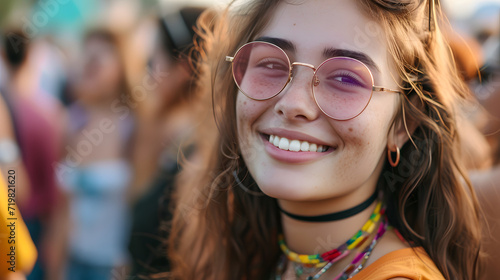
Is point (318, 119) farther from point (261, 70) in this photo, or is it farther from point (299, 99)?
point (261, 70)

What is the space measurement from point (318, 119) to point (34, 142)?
204cm

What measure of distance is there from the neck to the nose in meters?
0.34

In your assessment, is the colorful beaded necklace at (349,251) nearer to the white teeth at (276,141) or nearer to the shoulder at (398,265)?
the shoulder at (398,265)

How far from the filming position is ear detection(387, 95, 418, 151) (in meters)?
1.58

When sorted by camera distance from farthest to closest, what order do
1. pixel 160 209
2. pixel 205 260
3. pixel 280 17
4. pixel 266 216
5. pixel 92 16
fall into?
pixel 92 16
pixel 160 209
pixel 205 260
pixel 266 216
pixel 280 17

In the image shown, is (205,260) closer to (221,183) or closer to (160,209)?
(221,183)

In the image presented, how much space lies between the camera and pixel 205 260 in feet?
6.87

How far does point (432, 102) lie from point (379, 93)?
0.26 meters

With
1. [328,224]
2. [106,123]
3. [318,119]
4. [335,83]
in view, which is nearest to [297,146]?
[318,119]

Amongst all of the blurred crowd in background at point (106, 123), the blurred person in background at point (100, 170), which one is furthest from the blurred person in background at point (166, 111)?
the blurred person in background at point (100, 170)

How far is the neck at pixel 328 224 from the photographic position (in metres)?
1.60

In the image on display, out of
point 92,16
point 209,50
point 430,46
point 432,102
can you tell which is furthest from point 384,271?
point 92,16

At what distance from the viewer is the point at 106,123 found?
3166 mm

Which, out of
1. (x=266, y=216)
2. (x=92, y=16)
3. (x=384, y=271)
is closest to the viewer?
(x=384, y=271)
